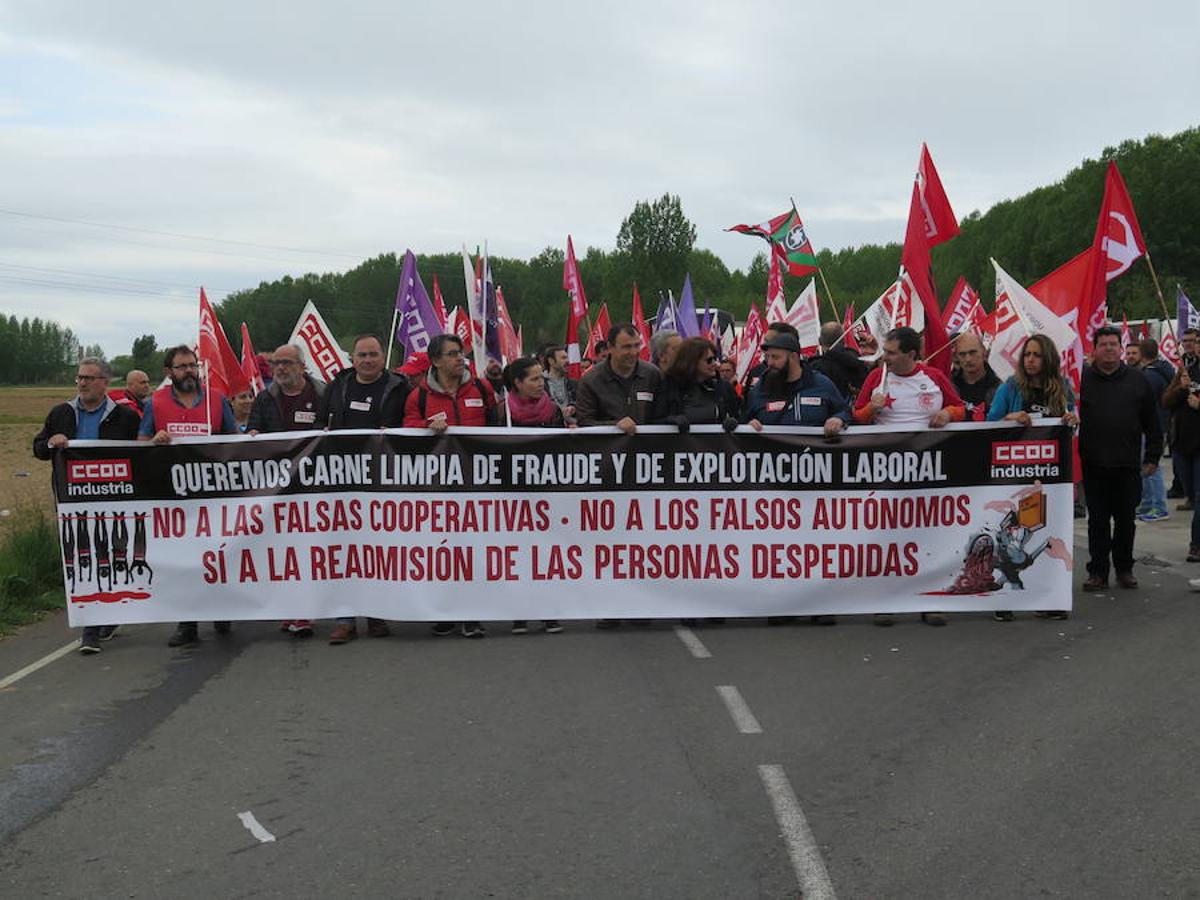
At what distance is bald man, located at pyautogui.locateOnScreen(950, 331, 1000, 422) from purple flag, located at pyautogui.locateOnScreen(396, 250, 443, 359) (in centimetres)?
581

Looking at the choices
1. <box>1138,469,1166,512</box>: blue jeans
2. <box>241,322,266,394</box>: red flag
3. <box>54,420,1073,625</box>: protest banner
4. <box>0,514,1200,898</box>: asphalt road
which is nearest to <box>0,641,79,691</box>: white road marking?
<box>0,514,1200,898</box>: asphalt road

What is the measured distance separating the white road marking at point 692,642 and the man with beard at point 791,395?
0.60m

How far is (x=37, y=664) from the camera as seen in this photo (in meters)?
7.70

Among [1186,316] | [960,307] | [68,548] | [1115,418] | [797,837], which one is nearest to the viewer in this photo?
[797,837]

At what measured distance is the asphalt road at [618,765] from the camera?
4.12m

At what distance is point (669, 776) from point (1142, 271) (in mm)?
58248

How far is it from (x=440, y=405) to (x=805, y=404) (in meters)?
2.49

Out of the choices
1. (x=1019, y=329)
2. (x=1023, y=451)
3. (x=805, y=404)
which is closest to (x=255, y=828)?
(x=805, y=404)

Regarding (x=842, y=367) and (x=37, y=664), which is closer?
(x=37, y=664)

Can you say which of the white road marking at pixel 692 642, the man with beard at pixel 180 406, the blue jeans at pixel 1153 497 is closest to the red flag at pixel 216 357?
the man with beard at pixel 180 406

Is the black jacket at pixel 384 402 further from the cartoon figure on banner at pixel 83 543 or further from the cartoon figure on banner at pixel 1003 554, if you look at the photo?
the cartoon figure on banner at pixel 1003 554

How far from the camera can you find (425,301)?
13.9m

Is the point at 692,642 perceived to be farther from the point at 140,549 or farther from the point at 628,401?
the point at 140,549

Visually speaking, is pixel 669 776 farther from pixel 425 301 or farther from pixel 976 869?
pixel 425 301
